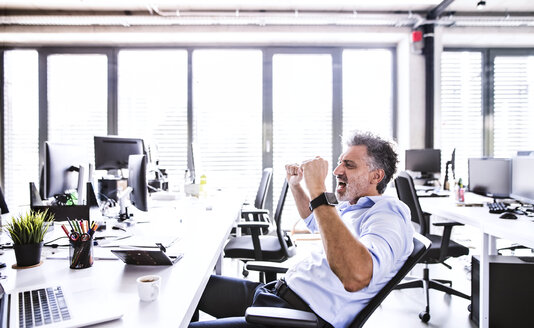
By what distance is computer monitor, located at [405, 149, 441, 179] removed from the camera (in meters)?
4.11

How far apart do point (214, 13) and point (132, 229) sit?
3287 mm

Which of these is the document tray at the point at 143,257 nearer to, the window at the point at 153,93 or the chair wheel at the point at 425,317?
the chair wheel at the point at 425,317

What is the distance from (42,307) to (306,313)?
70 centimetres

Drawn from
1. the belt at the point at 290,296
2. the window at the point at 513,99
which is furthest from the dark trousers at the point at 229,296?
the window at the point at 513,99

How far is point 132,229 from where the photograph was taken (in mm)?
1859

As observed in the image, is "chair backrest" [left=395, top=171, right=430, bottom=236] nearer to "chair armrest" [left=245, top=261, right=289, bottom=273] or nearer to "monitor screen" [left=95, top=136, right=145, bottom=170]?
"chair armrest" [left=245, top=261, right=289, bottom=273]

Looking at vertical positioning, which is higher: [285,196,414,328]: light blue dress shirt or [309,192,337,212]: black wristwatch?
[309,192,337,212]: black wristwatch

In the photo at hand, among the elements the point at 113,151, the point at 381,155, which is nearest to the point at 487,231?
the point at 381,155

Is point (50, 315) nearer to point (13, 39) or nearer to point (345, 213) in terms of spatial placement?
point (345, 213)

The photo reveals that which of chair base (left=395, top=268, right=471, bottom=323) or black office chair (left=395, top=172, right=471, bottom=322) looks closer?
black office chair (left=395, top=172, right=471, bottom=322)

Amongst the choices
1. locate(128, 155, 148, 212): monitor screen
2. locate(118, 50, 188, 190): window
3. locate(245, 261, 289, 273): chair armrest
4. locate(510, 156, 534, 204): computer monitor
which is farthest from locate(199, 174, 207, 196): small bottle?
locate(510, 156, 534, 204): computer monitor

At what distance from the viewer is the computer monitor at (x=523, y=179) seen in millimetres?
2608

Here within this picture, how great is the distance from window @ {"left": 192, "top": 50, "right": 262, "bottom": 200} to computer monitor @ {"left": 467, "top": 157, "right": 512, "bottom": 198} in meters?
2.70

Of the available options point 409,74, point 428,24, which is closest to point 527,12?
point 428,24
